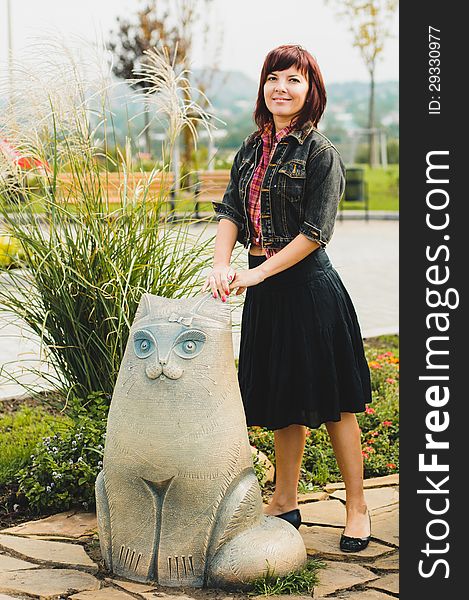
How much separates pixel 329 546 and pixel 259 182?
4.68 feet

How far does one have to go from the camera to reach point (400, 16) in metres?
3.25

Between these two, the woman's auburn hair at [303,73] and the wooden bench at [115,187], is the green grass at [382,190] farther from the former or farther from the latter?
the woman's auburn hair at [303,73]

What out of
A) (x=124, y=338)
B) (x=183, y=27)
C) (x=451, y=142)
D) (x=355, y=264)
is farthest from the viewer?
(x=183, y=27)

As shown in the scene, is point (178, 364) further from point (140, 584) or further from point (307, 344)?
point (140, 584)

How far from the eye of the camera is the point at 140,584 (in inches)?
138

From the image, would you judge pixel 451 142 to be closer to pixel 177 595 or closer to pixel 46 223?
pixel 177 595

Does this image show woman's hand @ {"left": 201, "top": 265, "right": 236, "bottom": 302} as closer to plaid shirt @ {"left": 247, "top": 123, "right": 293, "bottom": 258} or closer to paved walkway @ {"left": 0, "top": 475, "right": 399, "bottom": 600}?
plaid shirt @ {"left": 247, "top": 123, "right": 293, "bottom": 258}

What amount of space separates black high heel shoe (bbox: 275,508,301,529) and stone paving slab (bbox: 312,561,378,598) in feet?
1.11

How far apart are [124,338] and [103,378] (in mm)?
266

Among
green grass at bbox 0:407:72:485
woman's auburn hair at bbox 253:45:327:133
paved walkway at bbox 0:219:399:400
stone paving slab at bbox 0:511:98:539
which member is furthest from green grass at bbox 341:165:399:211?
woman's auburn hair at bbox 253:45:327:133

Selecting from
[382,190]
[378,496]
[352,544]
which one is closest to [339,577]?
[352,544]

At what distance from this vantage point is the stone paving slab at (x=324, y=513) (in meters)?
4.22

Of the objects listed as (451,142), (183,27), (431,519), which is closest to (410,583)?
(431,519)

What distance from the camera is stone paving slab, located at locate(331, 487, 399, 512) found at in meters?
4.42
